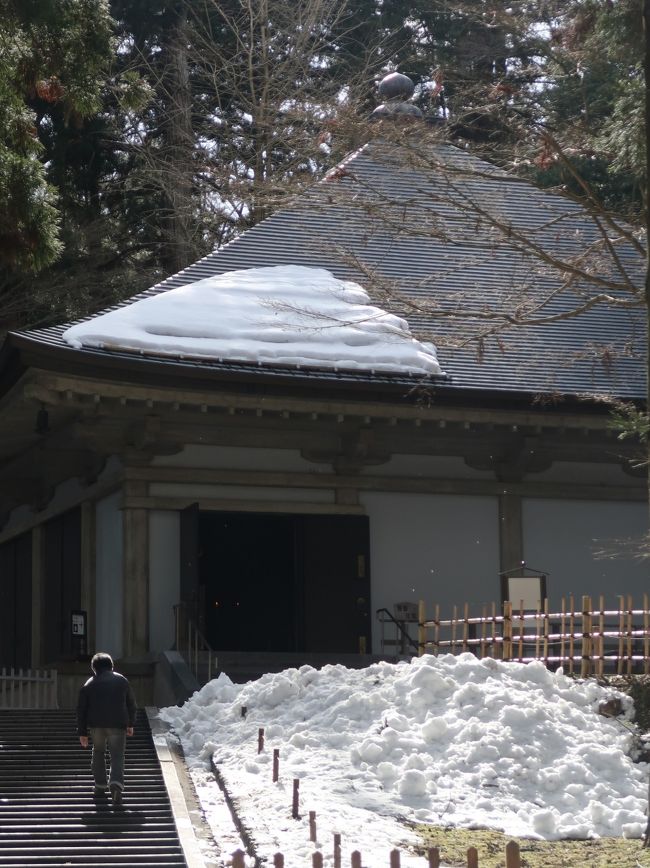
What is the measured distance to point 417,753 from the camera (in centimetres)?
1170

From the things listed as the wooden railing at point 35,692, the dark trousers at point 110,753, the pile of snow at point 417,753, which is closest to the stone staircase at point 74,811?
the dark trousers at point 110,753

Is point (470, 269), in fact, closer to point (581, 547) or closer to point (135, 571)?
point (581, 547)

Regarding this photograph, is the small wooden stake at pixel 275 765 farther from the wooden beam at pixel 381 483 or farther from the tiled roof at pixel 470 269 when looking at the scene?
the wooden beam at pixel 381 483

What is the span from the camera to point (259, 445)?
60.8ft

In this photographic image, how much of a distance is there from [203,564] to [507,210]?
7.96 m

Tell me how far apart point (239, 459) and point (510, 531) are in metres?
4.06

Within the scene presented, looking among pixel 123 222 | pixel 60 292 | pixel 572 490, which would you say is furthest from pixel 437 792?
pixel 123 222

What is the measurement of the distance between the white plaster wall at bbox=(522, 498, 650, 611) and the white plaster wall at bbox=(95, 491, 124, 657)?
19.0 ft

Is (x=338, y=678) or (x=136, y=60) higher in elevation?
(x=136, y=60)

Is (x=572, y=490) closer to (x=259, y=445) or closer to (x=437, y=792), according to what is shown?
(x=259, y=445)

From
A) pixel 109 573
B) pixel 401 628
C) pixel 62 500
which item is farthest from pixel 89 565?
pixel 401 628

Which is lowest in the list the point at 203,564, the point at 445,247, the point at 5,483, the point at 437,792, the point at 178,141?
the point at 437,792

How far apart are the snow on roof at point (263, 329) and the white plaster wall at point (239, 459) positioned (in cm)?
156

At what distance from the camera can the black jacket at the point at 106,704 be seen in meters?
11.5
